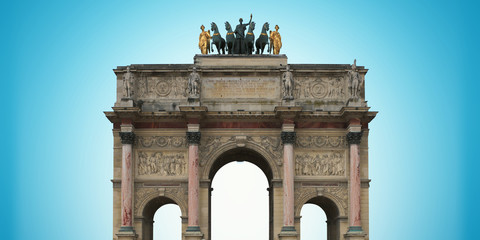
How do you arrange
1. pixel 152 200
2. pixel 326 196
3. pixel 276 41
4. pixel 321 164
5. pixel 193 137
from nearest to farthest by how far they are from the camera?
1. pixel 193 137
2. pixel 326 196
3. pixel 321 164
4. pixel 152 200
5. pixel 276 41

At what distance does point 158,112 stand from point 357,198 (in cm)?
910

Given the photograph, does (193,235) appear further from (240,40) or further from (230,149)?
(240,40)

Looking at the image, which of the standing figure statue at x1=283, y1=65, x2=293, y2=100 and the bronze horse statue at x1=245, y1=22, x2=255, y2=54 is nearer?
the standing figure statue at x1=283, y1=65, x2=293, y2=100

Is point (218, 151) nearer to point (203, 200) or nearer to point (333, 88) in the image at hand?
point (203, 200)

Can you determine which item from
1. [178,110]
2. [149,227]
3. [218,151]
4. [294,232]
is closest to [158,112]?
[178,110]

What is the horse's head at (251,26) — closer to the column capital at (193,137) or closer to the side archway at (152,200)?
the column capital at (193,137)

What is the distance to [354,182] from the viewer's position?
34.0 meters

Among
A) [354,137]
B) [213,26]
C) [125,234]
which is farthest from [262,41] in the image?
[125,234]

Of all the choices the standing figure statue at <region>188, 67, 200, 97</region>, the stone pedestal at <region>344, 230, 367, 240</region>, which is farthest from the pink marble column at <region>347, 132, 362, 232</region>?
the standing figure statue at <region>188, 67, 200, 97</region>

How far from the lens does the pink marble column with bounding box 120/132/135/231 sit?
1329 inches

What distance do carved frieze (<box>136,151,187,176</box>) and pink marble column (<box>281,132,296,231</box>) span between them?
14.1 feet

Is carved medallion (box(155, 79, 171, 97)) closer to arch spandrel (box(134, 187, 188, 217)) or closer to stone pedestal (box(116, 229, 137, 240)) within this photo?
arch spandrel (box(134, 187, 188, 217))

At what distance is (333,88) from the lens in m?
35.4

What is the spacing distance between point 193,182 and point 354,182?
671 cm
